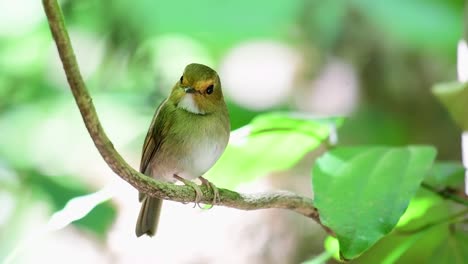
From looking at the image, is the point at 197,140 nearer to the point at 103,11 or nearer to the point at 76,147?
the point at 76,147

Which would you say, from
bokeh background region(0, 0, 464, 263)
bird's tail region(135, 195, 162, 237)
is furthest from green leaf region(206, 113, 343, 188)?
bokeh background region(0, 0, 464, 263)

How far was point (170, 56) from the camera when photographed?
3.56 m

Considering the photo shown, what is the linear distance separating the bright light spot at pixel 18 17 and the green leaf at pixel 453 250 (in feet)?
6.93

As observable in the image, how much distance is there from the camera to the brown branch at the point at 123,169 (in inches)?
31.0

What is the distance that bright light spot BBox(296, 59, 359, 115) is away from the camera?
11.9 feet

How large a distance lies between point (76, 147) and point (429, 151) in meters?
1.94

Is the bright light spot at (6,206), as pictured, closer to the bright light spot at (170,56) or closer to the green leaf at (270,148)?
the bright light spot at (170,56)

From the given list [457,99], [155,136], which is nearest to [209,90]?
[155,136]

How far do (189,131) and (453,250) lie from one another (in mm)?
652

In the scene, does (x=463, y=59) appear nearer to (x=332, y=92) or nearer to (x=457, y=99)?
(x=457, y=99)

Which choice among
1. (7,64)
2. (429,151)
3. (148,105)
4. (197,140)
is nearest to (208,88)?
(197,140)

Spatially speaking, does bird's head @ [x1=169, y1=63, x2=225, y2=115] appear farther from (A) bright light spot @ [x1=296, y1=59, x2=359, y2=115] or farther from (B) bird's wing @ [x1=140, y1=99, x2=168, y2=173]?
(A) bright light spot @ [x1=296, y1=59, x2=359, y2=115]

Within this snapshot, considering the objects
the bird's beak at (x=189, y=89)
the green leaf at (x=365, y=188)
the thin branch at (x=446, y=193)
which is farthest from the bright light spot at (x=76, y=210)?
the thin branch at (x=446, y=193)

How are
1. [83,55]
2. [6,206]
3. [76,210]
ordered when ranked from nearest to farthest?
[76,210] → [6,206] → [83,55]
